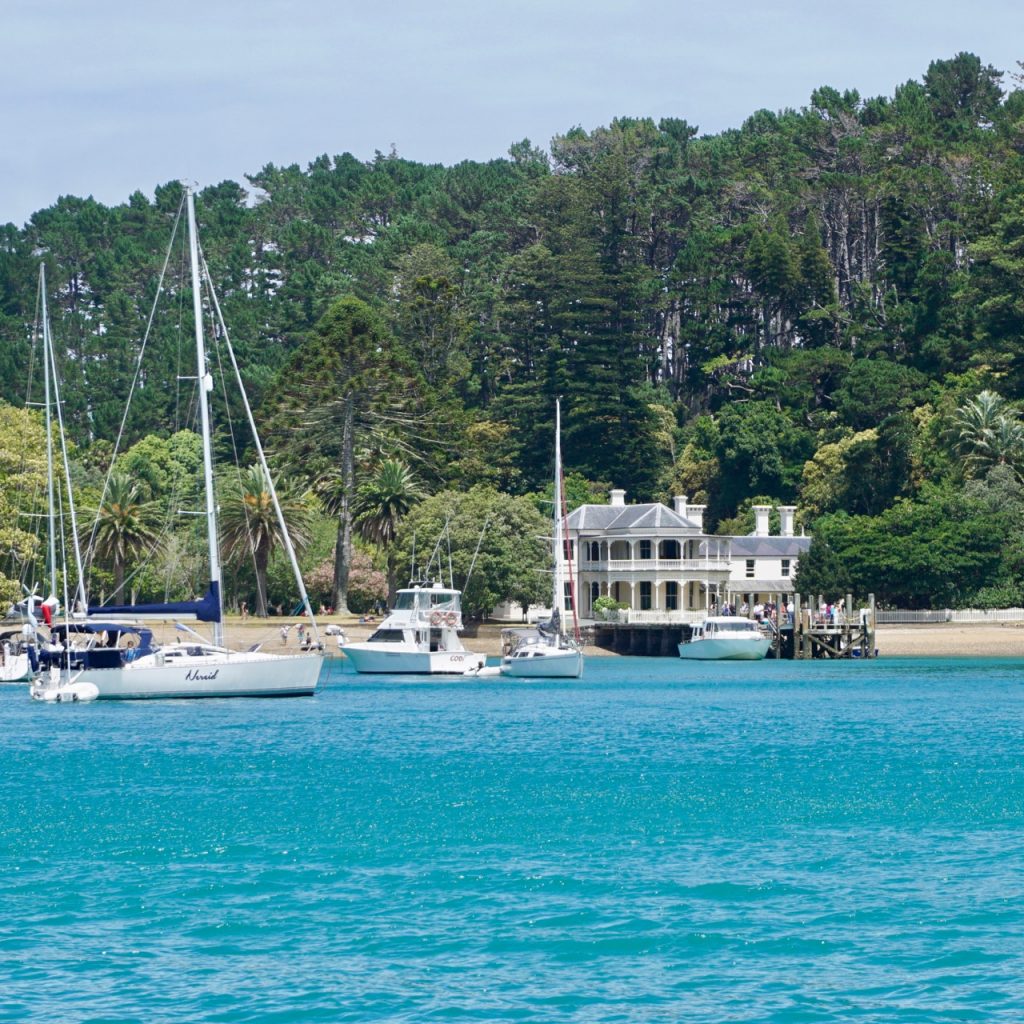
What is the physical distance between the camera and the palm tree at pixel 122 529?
112312mm

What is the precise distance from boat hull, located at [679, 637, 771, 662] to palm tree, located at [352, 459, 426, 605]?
69.7 ft

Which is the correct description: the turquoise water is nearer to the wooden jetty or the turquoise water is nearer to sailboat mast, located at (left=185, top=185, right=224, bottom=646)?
sailboat mast, located at (left=185, top=185, right=224, bottom=646)

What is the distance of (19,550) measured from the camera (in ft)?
326

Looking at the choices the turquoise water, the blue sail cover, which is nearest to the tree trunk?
the blue sail cover

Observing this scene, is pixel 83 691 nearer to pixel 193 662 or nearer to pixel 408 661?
pixel 193 662

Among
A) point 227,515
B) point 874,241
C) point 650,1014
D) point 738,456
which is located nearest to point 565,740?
point 650,1014

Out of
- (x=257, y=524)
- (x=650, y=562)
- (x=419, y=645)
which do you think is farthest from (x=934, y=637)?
(x=257, y=524)

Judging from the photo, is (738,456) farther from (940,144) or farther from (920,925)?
(920,925)

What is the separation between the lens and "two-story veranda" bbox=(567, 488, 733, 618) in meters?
122

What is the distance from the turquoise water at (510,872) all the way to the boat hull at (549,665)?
2710 centimetres

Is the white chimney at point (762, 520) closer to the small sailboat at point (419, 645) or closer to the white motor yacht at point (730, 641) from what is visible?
the white motor yacht at point (730, 641)

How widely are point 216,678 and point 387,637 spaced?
28871mm

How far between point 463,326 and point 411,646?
7070 centimetres

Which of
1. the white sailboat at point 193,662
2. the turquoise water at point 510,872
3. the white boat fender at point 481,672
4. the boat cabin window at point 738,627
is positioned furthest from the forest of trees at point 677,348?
the turquoise water at point 510,872
